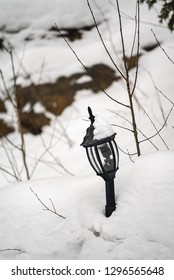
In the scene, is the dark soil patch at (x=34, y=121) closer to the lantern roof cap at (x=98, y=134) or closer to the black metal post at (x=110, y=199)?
the lantern roof cap at (x=98, y=134)

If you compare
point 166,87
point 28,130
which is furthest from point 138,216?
point 28,130

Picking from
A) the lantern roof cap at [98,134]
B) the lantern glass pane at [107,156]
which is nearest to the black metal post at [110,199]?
the lantern glass pane at [107,156]

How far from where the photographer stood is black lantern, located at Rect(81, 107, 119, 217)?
2252 millimetres

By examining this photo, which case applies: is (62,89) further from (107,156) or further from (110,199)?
(110,199)

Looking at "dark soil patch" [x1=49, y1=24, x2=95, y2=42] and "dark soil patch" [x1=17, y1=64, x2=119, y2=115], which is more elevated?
"dark soil patch" [x1=49, y1=24, x2=95, y2=42]

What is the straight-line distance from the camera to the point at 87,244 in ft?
7.43

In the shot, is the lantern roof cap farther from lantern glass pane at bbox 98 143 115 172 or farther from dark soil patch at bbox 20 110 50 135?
dark soil patch at bbox 20 110 50 135

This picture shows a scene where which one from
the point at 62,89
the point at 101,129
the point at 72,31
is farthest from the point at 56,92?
the point at 101,129

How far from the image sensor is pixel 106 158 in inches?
90.4

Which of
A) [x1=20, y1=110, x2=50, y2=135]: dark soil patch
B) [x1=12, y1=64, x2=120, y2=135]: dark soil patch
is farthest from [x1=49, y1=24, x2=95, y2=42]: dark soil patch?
[x1=20, y1=110, x2=50, y2=135]: dark soil patch

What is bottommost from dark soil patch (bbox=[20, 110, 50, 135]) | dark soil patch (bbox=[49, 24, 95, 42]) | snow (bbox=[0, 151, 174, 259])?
dark soil patch (bbox=[20, 110, 50, 135])
